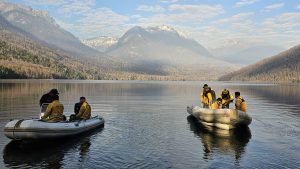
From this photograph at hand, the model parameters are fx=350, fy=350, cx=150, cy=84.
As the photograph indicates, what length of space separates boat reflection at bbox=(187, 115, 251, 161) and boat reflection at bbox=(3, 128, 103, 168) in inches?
377

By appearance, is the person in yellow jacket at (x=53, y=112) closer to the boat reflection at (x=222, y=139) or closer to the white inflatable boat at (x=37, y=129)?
the white inflatable boat at (x=37, y=129)

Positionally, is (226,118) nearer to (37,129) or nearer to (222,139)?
(222,139)

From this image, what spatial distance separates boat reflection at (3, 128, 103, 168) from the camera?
71.9ft

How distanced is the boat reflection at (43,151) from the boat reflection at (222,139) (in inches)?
377

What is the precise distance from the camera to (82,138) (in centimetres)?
3020

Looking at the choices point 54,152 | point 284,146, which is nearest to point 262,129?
point 284,146

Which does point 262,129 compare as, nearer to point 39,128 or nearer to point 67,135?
point 67,135

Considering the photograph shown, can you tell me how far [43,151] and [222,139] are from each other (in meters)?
15.0

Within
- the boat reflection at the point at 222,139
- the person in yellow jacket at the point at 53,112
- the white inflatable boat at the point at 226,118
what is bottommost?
the boat reflection at the point at 222,139

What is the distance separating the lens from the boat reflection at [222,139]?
2588 centimetres

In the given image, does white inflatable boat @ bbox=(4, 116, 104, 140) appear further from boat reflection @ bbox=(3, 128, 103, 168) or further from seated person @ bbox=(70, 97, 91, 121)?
seated person @ bbox=(70, 97, 91, 121)

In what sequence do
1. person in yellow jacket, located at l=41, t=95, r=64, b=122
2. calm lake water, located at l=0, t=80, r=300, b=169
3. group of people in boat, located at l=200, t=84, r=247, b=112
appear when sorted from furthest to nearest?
group of people in boat, located at l=200, t=84, r=247, b=112 → person in yellow jacket, located at l=41, t=95, r=64, b=122 → calm lake water, located at l=0, t=80, r=300, b=169

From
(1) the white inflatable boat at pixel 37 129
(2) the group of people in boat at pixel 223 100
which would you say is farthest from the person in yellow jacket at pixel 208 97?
(1) the white inflatable boat at pixel 37 129

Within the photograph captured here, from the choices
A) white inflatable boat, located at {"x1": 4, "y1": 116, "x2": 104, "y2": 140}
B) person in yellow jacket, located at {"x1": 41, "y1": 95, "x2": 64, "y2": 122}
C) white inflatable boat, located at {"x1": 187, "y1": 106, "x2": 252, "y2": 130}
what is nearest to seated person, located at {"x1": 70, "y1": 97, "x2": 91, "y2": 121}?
white inflatable boat, located at {"x1": 4, "y1": 116, "x2": 104, "y2": 140}
